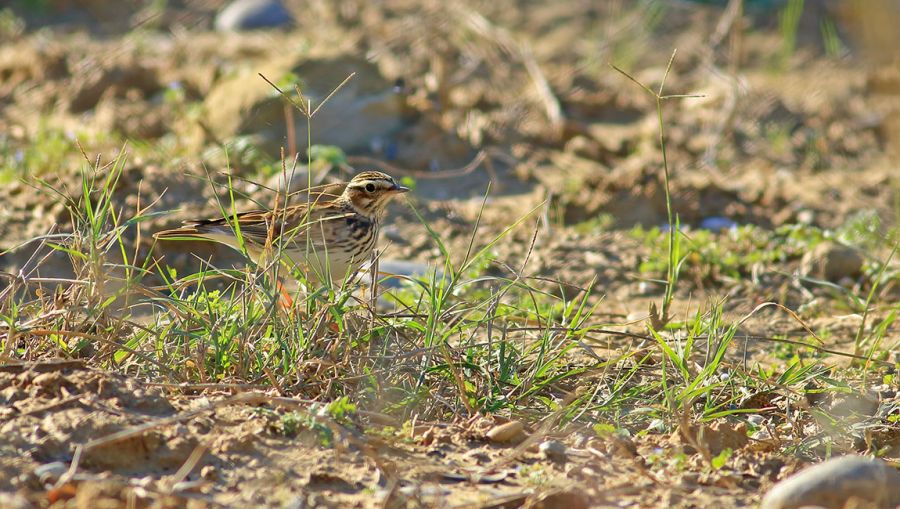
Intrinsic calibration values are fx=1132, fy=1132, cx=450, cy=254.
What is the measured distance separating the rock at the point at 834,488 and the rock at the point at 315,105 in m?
5.56

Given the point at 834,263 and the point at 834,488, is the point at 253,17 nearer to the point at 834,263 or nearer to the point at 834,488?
the point at 834,263

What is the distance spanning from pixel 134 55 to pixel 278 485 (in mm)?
7946

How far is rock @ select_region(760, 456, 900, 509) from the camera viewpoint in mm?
3688

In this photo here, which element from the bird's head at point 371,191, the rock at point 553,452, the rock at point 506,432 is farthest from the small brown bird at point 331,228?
the rock at point 553,452

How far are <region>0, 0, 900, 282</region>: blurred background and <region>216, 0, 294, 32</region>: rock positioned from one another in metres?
0.03

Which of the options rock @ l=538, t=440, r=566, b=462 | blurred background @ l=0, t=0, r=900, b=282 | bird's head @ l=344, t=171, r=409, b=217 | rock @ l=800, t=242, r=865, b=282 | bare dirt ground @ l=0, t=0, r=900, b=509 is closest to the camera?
bare dirt ground @ l=0, t=0, r=900, b=509

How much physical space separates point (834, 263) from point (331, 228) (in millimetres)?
3144

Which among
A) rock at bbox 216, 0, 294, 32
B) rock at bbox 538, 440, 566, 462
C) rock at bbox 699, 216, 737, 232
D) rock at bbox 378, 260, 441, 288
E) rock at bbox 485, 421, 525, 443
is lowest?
rock at bbox 699, 216, 737, 232

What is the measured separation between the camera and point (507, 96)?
402 inches

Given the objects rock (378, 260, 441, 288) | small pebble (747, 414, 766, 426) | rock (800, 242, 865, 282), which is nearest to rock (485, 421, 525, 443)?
small pebble (747, 414, 766, 426)

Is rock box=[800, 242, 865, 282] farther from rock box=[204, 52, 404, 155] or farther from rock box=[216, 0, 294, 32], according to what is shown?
rock box=[216, 0, 294, 32]

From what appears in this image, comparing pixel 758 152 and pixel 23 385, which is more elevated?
pixel 23 385

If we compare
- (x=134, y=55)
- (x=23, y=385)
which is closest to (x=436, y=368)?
(x=23, y=385)

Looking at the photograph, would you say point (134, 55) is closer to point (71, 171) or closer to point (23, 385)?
point (71, 171)
